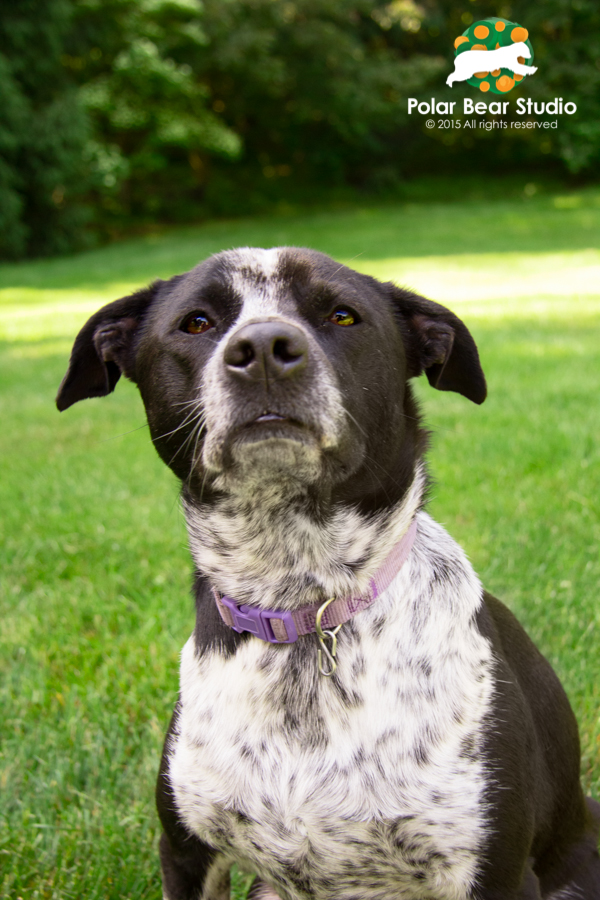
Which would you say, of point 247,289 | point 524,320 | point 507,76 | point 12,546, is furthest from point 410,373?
point 507,76

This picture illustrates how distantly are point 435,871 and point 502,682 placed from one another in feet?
1.44

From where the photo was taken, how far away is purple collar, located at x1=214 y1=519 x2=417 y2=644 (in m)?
1.86

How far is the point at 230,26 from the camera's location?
26250 mm

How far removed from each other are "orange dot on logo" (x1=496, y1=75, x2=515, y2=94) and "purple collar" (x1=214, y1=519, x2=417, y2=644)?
9149 mm

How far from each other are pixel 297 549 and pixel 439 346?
72 cm

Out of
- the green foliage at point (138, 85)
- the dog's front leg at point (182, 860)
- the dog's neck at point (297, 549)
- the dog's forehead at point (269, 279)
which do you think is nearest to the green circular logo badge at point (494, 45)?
the dog's forehead at point (269, 279)

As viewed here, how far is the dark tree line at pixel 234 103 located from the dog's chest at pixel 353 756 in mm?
21487

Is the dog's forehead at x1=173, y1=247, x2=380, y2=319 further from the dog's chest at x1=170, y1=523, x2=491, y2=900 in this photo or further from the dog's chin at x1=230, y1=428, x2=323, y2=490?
the dog's chest at x1=170, y1=523, x2=491, y2=900

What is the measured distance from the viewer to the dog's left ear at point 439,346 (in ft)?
7.26

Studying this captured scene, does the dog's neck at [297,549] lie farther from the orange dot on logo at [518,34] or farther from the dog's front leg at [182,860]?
the orange dot on logo at [518,34]

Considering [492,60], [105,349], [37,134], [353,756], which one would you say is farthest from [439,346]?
[37,134]

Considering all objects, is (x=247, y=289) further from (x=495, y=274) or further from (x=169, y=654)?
(x=495, y=274)

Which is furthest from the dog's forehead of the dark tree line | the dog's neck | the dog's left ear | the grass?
the dark tree line

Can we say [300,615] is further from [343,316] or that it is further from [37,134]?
[37,134]
